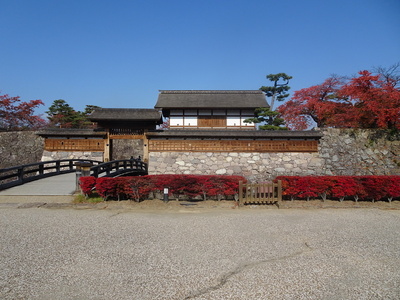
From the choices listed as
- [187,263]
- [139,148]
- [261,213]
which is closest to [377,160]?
[261,213]

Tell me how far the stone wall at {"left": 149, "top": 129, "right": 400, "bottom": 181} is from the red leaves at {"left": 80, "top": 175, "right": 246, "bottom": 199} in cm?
726

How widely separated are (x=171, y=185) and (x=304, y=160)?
11409 millimetres

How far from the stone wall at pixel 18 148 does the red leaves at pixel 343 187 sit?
22120 mm

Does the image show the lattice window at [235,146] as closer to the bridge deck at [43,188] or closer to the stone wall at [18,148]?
the bridge deck at [43,188]

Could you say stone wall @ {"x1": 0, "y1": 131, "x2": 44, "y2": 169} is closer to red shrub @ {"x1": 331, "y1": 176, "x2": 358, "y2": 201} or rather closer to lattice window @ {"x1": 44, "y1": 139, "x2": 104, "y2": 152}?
lattice window @ {"x1": 44, "y1": 139, "x2": 104, "y2": 152}

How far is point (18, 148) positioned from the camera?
2166 centimetres

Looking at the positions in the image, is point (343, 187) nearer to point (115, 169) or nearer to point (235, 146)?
point (235, 146)

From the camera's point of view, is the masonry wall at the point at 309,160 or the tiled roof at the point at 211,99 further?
the tiled roof at the point at 211,99

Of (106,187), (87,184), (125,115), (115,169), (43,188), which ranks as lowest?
(43,188)

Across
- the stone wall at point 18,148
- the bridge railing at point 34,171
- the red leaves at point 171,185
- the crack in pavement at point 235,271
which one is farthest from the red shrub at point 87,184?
the stone wall at point 18,148

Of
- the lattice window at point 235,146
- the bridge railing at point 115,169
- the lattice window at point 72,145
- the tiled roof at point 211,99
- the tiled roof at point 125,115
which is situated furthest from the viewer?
the tiled roof at point 211,99

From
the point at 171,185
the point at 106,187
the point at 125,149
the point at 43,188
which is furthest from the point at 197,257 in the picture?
the point at 125,149

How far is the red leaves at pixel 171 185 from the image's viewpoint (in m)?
9.60

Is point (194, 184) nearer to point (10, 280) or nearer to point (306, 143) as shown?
point (10, 280)
